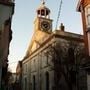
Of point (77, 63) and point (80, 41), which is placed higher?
point (80, 41)

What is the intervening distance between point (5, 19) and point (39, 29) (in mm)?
35714

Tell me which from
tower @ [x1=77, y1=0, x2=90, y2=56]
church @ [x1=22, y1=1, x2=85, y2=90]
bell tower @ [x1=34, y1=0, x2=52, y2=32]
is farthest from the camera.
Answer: bell tower @ [x1=34, y1=0, x2=52, y2=32]

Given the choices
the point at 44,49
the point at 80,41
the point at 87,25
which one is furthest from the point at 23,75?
the point at 87,25

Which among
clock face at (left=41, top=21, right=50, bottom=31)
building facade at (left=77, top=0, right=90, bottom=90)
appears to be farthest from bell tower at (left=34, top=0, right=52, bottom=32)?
building facade at (left=77, top=0, right=90, bottom=90)

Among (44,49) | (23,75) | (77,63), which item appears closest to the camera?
(77,63)

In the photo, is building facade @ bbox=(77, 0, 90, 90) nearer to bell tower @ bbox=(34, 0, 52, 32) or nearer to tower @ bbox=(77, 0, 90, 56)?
tower @ bbox=(77, 0, 90, 56)

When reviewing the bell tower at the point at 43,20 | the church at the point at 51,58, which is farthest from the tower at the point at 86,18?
the bell tower at the point at 43,20

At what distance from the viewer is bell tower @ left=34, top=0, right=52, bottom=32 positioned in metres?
52.7

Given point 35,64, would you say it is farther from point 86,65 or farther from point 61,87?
point 86,65

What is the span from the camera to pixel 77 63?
31.8 m

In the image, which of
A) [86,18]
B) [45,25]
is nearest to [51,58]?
[86,18]

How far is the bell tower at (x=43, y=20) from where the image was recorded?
173 feet

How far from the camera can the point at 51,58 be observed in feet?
116

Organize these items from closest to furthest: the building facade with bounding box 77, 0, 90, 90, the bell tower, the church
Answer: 1. the building facade with bounding box 77, 0, 90, 90
2. the church
3. the bell tower
